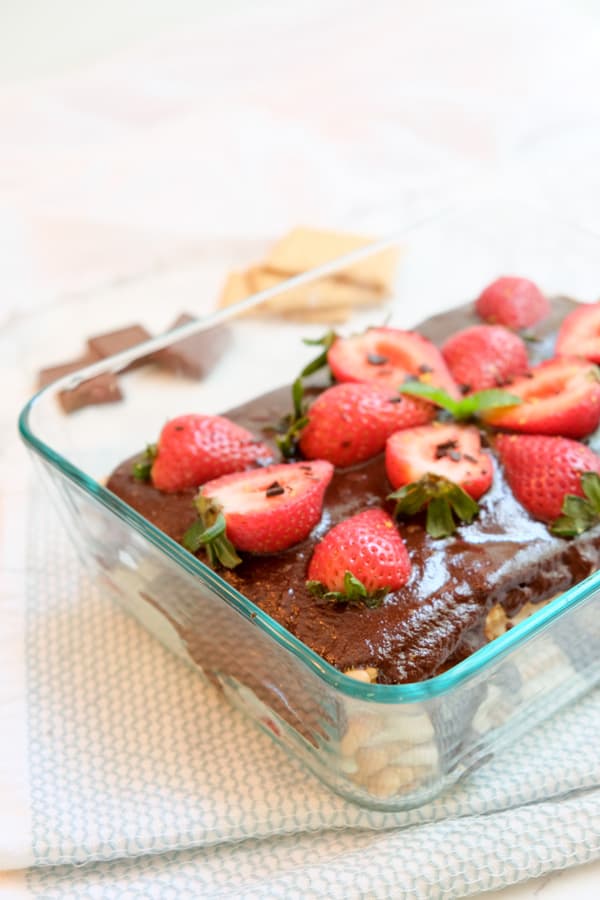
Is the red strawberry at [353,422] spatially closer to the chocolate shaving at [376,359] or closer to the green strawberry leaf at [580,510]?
the chocolate shaving at [376,359]

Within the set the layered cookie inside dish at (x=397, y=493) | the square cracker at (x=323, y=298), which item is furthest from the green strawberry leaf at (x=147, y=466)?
the square cracker at (x=323, y=298)

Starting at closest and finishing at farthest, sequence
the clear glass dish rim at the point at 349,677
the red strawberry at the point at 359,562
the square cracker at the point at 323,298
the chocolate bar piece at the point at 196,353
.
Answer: the clear glass dish rim at the point at 349,677 < the red strawberry at the point at 359,562 < the chocolate bar piece at the point at 196,353 < the square cracker at the point at 323,298

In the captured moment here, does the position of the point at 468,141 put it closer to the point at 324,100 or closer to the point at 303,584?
the point at 324,100

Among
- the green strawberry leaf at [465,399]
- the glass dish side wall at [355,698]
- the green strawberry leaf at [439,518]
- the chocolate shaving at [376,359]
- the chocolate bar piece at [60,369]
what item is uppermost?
the chocolate shaving at [376,359]

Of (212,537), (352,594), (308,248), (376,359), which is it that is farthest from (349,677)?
(308,248)

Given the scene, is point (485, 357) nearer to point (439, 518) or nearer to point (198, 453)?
point (439, 518)

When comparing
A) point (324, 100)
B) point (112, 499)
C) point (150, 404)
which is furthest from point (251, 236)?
point (112, 499)

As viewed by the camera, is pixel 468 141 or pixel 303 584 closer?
pixel 303 584
